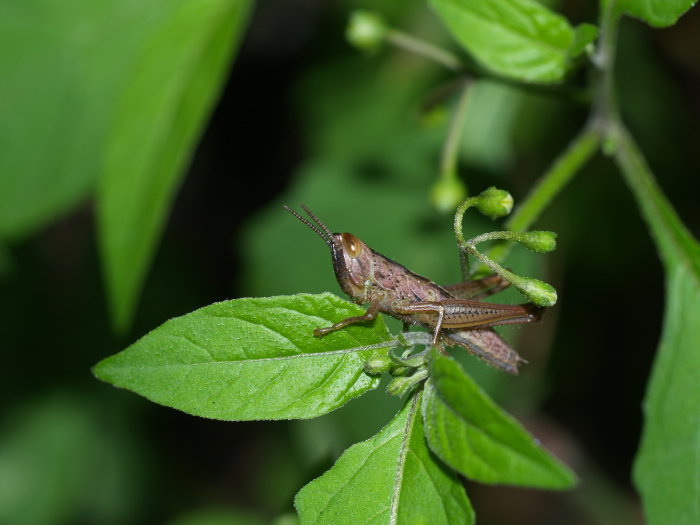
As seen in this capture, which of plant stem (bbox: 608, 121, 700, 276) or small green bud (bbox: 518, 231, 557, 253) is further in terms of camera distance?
plant stem (bbox: 608, 121, 700, 276)

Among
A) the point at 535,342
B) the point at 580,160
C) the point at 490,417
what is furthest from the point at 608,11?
the point at 535,342

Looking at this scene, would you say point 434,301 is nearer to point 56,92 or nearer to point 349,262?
point 349,262

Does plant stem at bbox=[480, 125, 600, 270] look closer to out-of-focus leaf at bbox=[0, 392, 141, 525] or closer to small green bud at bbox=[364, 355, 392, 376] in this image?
small green bud at bbox=[364, 355, 392, 376]

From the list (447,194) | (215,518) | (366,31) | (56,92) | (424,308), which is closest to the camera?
(424,308)

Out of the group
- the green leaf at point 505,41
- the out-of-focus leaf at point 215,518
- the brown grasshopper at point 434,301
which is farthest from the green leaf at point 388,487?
the out-of-focus leaf at point 215,518

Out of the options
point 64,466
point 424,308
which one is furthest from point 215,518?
point 424,308

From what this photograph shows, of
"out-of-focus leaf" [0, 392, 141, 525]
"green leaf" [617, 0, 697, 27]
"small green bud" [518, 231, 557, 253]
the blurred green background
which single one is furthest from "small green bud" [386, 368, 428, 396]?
"out-of-focus leaf" [0, 392, 141, 525]
